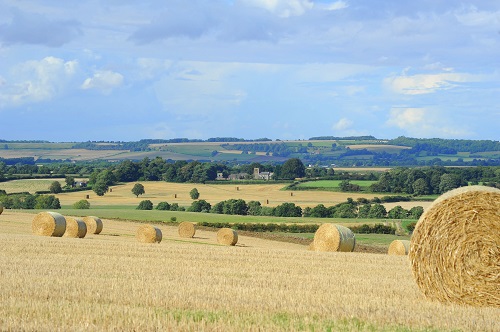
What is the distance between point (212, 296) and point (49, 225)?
18.3 meters

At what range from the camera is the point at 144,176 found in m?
90.9

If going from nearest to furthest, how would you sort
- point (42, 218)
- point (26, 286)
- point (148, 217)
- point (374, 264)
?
point (26, 286) < point (374, 264) < point (42, 218) < point (148, 217)

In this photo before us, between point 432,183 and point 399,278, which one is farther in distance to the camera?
point 432,183

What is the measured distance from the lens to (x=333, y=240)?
2583 centimetres

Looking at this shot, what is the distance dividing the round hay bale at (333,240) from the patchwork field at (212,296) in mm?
4444

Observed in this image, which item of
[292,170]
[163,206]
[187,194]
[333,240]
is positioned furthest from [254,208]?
[333,240]

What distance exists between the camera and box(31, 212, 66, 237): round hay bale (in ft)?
97.0

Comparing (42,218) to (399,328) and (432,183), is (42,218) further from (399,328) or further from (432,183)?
(432,183)

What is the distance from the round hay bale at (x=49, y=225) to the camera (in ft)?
97.0

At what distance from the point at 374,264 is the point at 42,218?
14.5 m

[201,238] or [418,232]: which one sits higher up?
[418,232]

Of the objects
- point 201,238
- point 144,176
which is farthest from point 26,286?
point 144,176

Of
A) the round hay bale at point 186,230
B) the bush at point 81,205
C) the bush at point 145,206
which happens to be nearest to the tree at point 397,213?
the bush at point 145,206

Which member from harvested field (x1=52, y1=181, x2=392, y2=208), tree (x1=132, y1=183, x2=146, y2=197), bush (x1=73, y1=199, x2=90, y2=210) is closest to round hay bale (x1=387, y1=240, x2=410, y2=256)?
harvested field (x1=52, y1=181, x2=392, y2=208)
